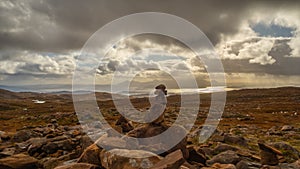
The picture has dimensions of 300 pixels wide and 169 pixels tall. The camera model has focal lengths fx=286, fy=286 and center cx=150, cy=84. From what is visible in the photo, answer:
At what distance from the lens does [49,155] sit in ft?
88.2

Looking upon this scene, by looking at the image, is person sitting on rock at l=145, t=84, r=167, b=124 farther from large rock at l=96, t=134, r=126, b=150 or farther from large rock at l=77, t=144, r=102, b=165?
large rock at l=77, t=144, r=102, b=165

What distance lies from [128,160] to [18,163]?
996cm

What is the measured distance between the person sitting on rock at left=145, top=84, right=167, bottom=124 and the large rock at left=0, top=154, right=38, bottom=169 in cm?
935

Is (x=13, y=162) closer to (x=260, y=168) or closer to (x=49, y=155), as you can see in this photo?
(x=49, y=155)

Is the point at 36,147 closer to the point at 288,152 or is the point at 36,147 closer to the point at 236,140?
the point at 236,140

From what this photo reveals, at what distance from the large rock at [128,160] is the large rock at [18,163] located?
7611 mm

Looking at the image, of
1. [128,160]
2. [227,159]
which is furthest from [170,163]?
[227,159]

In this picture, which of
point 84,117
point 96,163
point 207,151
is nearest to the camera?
point 96,163

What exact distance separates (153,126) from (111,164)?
6.52 meters

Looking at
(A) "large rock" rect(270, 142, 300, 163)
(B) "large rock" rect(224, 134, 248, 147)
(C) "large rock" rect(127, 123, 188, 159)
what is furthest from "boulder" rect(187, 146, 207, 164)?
(B) "large rock" rect(224, 134, 248, 147)

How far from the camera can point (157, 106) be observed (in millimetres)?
22938

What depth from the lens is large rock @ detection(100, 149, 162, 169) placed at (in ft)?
52.1

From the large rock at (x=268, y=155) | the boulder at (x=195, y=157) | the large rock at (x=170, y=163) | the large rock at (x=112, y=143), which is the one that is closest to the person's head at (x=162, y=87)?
the boulder at (x=195, y=157)

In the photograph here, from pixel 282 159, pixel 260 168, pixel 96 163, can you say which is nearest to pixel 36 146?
pixel 96 163
